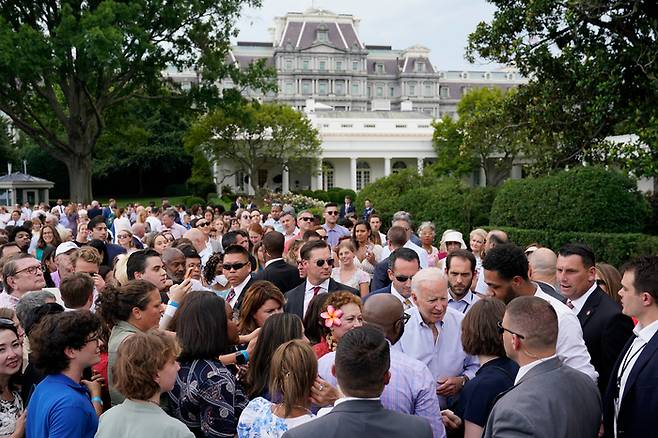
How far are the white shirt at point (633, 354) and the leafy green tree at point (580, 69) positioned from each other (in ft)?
30.3

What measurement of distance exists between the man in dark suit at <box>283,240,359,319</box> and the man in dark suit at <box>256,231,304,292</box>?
2.61ft

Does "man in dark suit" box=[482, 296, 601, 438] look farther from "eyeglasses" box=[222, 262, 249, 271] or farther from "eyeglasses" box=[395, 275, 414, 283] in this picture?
"eyeglasses" box=[222, 262, 249, 271]

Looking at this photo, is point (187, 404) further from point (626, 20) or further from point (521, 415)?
point (626, 20)

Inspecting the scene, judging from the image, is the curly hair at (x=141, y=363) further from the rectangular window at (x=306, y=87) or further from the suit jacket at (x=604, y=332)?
the rectangular window at (x=306, y=87)

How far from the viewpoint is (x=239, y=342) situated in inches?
190

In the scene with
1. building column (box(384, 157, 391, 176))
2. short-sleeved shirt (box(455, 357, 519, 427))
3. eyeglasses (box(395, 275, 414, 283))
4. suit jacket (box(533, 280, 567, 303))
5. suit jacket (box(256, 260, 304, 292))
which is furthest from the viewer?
building column (box(384, 157, 391, 176))

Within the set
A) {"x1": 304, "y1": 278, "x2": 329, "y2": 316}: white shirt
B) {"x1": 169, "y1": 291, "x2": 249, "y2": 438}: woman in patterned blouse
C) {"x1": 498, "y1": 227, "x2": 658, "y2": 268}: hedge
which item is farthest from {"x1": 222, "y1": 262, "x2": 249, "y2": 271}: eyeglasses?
{"x1": 498, "y1": 227, "x2": 658, "y2": 268}: hedge

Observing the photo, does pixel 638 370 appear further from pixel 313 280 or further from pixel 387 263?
pixel 387 263

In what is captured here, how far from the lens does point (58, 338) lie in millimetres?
3771

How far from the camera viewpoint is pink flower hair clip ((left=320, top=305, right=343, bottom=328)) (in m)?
4.51

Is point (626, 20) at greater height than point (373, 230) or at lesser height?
greater

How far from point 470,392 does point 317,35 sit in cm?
10222

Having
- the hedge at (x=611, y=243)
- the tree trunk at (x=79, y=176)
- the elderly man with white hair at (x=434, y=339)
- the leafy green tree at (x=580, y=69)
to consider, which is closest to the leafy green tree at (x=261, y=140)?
the tree trunk at (x=79, y=176)

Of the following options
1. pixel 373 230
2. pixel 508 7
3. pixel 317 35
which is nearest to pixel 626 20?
pixel 508 7
